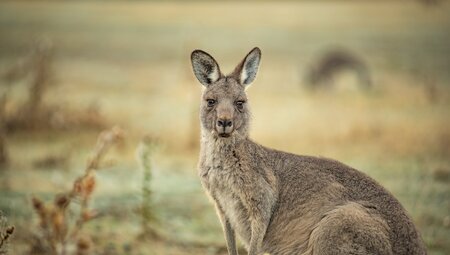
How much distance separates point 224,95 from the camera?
7723mm

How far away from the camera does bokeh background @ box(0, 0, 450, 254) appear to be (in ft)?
36.5

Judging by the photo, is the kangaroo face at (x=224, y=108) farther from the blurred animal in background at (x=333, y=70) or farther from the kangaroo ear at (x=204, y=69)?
the blurred animal in background at (x=333, y=70)

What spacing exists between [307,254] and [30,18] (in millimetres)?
32010

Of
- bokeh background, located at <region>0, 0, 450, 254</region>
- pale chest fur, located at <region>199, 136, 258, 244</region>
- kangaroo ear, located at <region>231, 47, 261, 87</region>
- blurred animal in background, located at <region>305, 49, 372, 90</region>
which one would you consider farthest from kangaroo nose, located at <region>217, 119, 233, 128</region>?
blurred animal in background, located at <region>305, 49, 372, 90</region>

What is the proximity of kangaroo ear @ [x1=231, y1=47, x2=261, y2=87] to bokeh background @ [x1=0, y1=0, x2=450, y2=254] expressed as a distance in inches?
50.2

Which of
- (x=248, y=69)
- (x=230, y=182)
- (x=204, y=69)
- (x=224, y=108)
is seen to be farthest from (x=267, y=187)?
(x=204, y=69)

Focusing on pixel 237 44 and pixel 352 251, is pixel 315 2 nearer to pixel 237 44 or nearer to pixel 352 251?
pixel 237 44

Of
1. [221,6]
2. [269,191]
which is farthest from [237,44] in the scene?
[269,191]

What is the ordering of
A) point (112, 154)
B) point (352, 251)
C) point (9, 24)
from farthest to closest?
point (9, 24) < point (112, 154) < point (352, 251)

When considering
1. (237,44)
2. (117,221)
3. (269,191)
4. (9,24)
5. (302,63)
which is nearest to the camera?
(269,191)

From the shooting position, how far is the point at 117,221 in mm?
11453

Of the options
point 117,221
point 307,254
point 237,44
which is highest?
point 237,44

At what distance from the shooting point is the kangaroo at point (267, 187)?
23.2 ft

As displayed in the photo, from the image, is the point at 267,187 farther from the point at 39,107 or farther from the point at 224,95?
the point at 39,107
